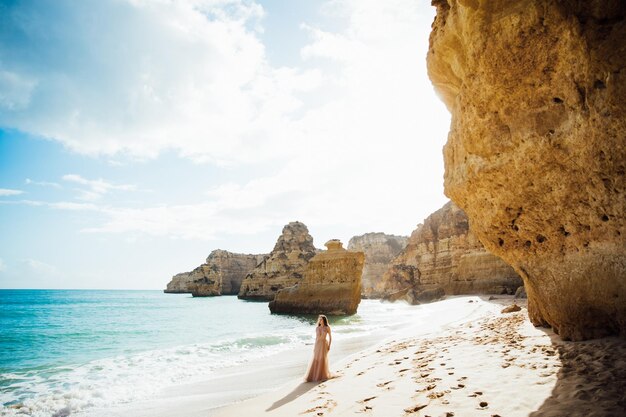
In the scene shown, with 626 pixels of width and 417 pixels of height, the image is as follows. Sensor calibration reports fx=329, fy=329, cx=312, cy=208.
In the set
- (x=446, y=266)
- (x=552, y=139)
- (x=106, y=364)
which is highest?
(x=552, y=139)

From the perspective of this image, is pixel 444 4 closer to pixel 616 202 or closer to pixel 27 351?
pixel 616 202

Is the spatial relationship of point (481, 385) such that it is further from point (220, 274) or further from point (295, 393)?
point (220, 274)

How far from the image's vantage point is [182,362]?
39.2ft

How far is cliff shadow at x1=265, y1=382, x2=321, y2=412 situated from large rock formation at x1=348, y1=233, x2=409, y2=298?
6954 cm

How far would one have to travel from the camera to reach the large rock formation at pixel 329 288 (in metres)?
29.9

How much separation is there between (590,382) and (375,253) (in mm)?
86923

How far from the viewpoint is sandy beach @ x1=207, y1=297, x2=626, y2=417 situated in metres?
3.62

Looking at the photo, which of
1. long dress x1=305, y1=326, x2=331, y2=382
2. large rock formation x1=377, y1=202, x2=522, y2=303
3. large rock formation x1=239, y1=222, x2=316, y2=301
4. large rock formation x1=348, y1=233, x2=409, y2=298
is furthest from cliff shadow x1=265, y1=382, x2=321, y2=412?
large rock formation x1=348, y1=233, x2=409, y2=298

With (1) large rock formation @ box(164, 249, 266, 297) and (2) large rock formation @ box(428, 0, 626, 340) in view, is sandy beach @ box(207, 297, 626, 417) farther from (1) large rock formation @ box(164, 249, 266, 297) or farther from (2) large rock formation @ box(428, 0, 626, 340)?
(1) large rock formation @ box(164, 249, 266, 297)

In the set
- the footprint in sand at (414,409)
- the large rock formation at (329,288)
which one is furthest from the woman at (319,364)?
the large rock formation at (329,288)

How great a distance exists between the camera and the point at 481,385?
14.8 feet

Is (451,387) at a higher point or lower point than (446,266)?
lower

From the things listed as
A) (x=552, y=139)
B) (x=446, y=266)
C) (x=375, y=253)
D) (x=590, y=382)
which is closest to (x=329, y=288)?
(x=446, y=266)

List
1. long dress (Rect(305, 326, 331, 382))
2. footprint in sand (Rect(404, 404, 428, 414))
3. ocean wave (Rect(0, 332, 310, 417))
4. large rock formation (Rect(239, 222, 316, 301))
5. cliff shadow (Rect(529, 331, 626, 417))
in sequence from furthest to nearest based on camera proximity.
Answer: large rock formation (Rect(239, 222, 316, 301)) < ocean wave (Rect(0, 332, 310, 417)) < long dress (Rect(305, 326, 331, 382)) < footprint in sand (Rect(404, 404, 428, 414)) < cliff shadow (Rect(529, 331, 626, 417))
